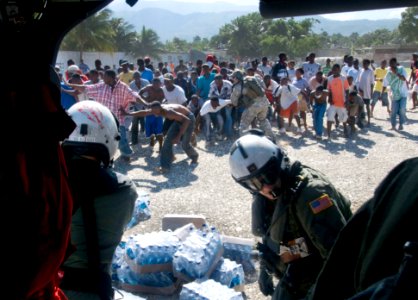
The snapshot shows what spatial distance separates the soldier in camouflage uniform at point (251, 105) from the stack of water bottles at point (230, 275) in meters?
5.37

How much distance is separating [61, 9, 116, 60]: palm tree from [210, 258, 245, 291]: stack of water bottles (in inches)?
1260

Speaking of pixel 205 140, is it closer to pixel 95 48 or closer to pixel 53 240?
pixel 53 240

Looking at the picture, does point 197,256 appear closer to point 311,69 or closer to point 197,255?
point 197,255

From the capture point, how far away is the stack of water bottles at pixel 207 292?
362cm

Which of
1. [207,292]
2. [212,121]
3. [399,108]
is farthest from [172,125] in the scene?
[399,108]

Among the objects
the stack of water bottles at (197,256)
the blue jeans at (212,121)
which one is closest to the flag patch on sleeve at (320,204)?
the stack of water bottles at (197,256)

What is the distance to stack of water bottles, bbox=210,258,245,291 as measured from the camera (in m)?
4.22

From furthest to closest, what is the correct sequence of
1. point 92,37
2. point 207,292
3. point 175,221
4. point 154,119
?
point 92,37 < point 154,119 < point 175,221 < point 207,292

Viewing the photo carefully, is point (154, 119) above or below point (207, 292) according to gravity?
above

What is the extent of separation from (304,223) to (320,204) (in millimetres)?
147

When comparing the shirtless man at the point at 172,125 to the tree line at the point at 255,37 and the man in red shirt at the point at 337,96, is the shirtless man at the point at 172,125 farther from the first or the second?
the tree line at the point at 255,37

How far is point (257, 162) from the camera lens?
2.68 metres

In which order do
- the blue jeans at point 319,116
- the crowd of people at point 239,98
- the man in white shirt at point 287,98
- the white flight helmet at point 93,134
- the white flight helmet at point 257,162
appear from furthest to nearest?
the man in white shirt at point 287,98, the blue jeans at point 319,116, the crowd of people at point 239,98, the white flight helmet at point 257,162, the white flight helmet at point 93,134

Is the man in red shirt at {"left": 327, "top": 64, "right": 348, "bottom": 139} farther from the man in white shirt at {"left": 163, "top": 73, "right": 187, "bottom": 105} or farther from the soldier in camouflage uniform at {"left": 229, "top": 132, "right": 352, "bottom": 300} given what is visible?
the soldier in camouflage uniform at {"left": 229, "top": 132, "right": 352, "bottom": 300}
